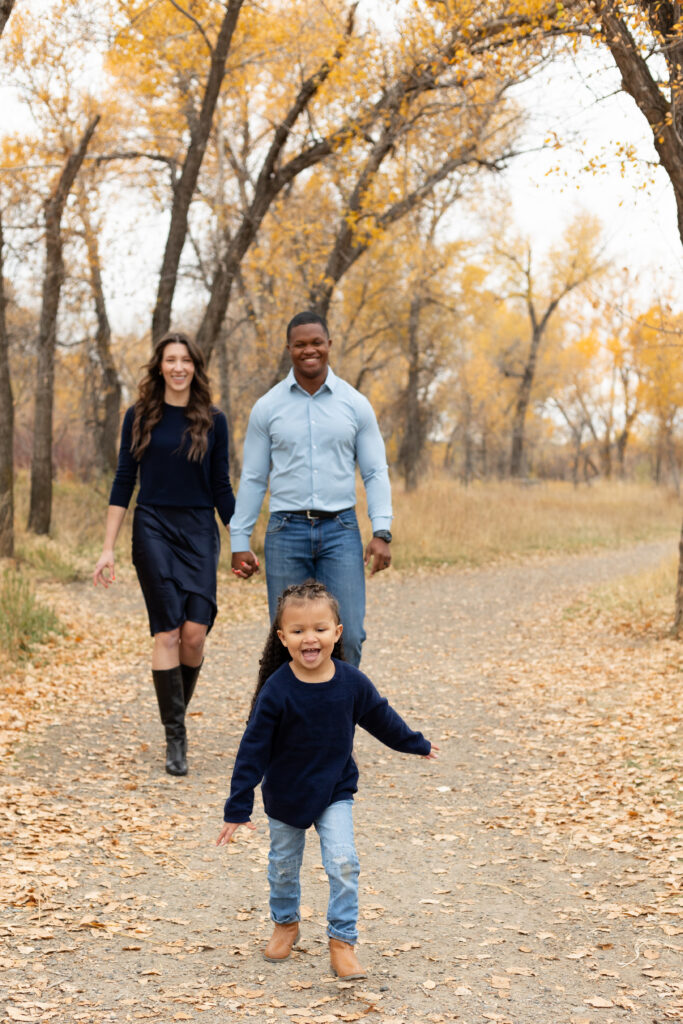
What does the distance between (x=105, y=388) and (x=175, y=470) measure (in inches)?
672

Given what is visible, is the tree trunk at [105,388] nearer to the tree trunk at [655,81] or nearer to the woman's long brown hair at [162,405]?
the tree trunk at [655,81]

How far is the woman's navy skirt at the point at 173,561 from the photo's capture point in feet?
17.5

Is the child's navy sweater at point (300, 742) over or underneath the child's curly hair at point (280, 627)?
underneath

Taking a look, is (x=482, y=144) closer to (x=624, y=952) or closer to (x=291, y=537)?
(x=291, y=537)

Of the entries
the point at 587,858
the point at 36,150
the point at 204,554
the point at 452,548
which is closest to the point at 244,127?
the point at 36,150

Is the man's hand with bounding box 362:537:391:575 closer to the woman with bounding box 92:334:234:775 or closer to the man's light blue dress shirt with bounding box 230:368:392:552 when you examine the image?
the man's light blue dress shirt with bounding box 230:368:392:552

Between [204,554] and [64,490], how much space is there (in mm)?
17176

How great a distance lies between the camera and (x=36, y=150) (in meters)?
16.8

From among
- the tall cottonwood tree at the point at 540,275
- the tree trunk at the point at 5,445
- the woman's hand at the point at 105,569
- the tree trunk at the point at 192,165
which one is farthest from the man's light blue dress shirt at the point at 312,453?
the tall cottonwood tree at the point at 540,275

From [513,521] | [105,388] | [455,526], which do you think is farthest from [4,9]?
[105,388]

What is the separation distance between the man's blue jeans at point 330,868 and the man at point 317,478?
1.40 m

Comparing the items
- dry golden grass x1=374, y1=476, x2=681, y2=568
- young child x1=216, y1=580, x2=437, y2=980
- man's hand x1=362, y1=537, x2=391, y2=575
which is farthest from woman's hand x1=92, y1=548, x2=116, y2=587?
dry golden grass x1=374, y1=476, x2=681, y2=568

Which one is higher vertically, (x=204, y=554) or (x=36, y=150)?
(x=36, y=150)

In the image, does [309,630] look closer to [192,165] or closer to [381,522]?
[381,522]
